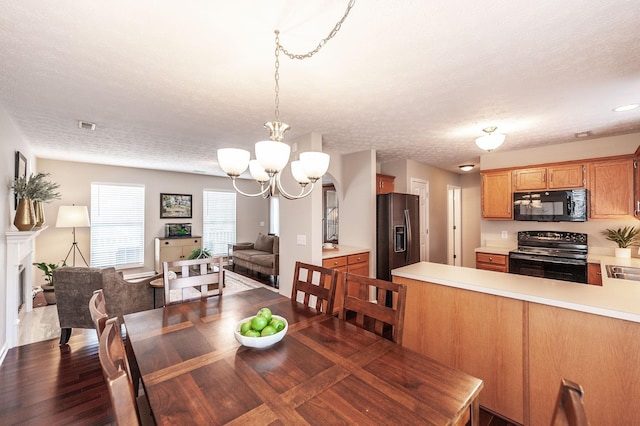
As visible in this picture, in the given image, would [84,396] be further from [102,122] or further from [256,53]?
[256,53]

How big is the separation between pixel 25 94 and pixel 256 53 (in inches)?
86.2

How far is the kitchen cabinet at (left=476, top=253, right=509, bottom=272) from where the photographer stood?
13.2 ft

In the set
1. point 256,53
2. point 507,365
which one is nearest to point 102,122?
point 256,53

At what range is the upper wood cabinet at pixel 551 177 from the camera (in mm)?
3711

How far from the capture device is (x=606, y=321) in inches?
60.0

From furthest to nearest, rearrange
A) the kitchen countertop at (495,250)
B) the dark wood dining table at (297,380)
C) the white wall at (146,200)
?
1. the white wall at (146,200)
2. the kitchen countertop at (495,250)
3. the dark wood dining table at (297,380)

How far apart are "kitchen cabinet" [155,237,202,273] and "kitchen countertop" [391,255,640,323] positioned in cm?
545

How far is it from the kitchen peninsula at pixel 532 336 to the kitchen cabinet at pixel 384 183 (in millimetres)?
2547

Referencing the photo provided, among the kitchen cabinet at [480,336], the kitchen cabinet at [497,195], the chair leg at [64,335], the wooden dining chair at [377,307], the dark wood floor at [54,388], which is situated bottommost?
the dark wood floor at [54,388]

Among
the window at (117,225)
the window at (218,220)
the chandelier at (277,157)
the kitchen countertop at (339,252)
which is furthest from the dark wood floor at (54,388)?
the window at (218,220)

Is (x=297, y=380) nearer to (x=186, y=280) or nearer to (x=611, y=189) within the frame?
(x=186, y=280)

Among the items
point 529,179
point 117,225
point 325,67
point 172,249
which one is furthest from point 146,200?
point 529,179

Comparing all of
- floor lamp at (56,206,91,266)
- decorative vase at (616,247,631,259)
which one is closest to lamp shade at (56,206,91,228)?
floor lamp at (56,206,91,266)

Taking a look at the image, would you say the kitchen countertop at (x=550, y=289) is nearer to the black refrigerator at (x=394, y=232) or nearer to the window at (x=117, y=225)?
the black refrigerator at (x=394, y=232)
